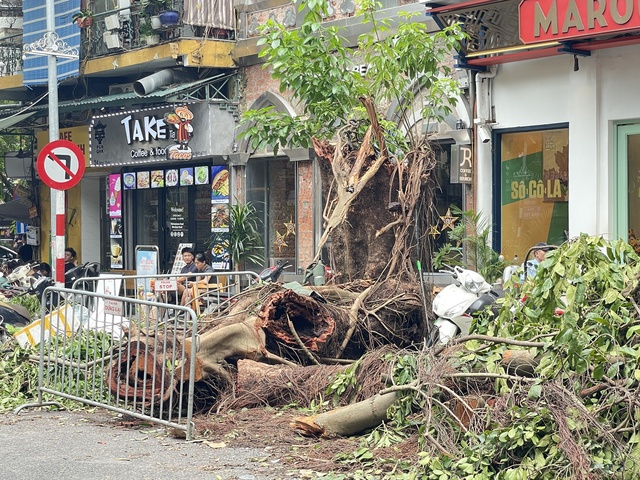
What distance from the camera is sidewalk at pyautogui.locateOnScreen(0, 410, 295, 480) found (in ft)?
23.1

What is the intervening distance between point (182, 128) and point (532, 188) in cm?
826

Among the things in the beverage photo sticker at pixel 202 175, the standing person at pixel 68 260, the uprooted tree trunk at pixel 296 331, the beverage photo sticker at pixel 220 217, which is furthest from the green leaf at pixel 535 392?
the standing person at pixel 68 260

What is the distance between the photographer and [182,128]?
20266 millimetres

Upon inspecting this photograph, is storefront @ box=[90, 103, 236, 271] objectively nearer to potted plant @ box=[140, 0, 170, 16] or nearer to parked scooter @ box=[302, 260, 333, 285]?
potted plant @ box=[140, 0, 170, 16]

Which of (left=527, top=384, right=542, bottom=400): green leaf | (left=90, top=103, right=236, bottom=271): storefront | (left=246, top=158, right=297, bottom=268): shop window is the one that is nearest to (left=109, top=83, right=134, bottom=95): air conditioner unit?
(left=90, top=103, right=236, bottom=271): storefront

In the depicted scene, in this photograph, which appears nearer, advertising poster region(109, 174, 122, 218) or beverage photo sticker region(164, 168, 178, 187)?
beverage photo sticker region(164, 168, 178, 187)

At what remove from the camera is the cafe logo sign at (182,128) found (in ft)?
66.2

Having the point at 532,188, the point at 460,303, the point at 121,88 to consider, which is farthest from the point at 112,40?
the point at 460,303

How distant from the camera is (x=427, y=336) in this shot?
11148 millimetres

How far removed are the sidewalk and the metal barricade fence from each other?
209 millimetres

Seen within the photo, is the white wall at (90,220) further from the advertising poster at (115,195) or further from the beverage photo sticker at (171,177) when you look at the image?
the beverage photo sticker at (171,177)

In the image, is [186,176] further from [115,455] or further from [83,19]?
[115,455]

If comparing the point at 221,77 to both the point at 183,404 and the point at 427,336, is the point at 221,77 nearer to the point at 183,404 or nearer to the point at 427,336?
the point at 427,336

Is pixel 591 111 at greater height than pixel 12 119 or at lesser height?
lesser
